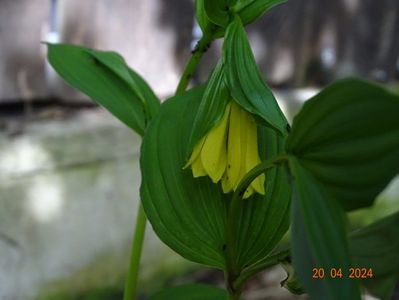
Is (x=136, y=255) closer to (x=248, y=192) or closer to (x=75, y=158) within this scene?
(x=248, y=192)

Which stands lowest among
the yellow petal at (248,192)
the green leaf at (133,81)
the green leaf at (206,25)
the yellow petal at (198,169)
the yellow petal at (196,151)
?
the yellow petal at (248,192)

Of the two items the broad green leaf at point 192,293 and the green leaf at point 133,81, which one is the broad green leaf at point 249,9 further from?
the broad green leaf at point 192,293

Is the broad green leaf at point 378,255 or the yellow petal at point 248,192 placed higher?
the yellow petal at point 248,192

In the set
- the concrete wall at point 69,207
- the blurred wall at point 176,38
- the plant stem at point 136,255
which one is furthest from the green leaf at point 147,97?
the blurred wall at point 176,38

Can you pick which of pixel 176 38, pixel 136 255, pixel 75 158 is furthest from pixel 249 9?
pixel 176 38

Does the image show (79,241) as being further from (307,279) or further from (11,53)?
(307,279)

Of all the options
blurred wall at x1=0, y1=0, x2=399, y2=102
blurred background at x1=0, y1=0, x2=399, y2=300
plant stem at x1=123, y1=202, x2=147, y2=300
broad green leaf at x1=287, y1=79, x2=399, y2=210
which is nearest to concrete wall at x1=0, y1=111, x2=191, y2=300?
blurred background at x1=0, y1=0, x2=399, y2=300

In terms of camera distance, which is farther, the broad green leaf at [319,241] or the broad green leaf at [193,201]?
the broad green leaf at [193,201]

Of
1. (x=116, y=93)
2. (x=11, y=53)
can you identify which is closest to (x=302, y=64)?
(x=11, y=53)
